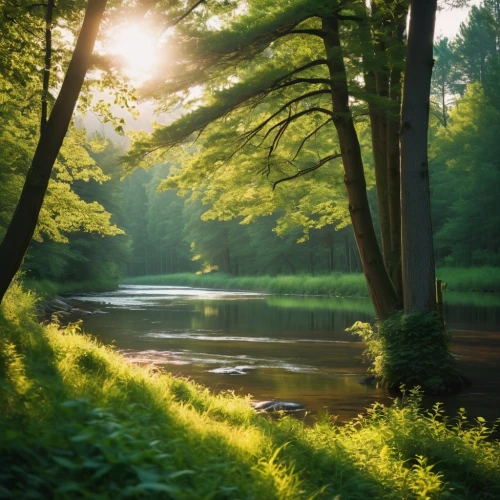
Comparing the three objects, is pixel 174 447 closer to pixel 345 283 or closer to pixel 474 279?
pixel 474 279

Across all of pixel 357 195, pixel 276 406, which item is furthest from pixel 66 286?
pixel 276 406

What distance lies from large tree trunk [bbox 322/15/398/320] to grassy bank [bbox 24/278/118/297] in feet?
69.3

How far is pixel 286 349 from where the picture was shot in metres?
17.3

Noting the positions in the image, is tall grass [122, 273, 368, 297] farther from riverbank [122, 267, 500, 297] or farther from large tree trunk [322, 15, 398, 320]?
large tree trunk [322, 15, 398, 320]

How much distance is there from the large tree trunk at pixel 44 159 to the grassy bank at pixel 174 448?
116 centimetres

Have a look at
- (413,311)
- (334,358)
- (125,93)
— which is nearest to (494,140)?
(334,358)

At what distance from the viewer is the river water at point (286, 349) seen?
1139 cm

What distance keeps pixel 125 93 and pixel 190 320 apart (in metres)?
16.9

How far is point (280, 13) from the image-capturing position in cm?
1126

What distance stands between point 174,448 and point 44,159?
4197 millimetres

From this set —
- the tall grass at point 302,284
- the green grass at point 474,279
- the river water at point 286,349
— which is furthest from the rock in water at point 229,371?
the tall grass at point 302,284

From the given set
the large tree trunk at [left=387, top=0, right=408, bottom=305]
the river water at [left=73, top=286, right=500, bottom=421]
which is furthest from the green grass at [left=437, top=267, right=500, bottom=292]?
the large tree trunk at [left=387, top=0, right=408, bottom=305]

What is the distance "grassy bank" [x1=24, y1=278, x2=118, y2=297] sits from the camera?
1268 inches

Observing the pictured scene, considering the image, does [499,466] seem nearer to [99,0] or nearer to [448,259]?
[99,0]
